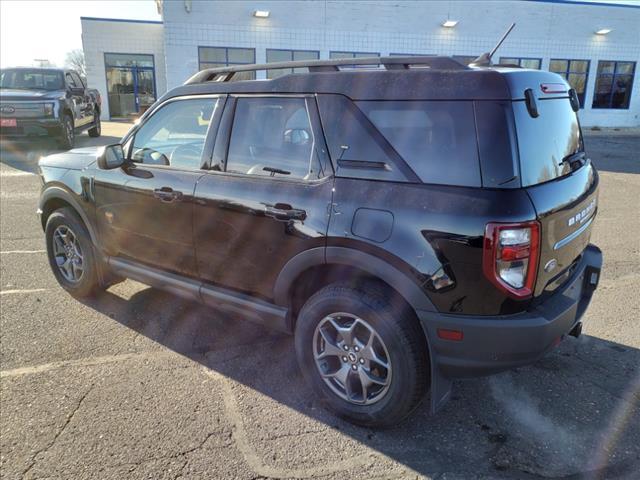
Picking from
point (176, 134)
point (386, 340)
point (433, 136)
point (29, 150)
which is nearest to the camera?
point (433, 136)

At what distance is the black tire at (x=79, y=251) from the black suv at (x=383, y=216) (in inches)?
35.5

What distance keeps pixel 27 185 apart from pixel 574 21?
23573mm

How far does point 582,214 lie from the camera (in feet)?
9.24

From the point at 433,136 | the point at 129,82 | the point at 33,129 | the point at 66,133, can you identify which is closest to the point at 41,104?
the point at 33,129

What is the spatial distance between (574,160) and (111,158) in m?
3.19

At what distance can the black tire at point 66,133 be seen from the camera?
12.8 meters

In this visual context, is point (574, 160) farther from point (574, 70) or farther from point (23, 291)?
point (574, 70)

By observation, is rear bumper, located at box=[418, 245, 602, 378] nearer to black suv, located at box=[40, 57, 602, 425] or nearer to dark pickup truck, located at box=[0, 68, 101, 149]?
black suv, located at box=[40, 57, 602, 425]

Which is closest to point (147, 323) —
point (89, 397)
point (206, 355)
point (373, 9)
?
point (206, 355)

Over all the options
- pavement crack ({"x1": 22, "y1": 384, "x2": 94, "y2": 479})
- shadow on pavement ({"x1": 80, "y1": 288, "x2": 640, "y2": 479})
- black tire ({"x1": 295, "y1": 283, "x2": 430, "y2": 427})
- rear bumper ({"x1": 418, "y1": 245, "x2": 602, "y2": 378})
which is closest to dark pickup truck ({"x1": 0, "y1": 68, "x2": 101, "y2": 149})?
shadow on pavement ({"x1": 80, "y1": 288, "x2": 640, "y2": 479})

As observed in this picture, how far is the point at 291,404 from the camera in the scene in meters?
3.04

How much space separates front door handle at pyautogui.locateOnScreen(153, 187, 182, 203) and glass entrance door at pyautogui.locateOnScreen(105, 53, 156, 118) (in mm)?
22051

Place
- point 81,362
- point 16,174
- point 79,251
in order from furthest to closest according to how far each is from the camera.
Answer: point 16,174 < point 79,251 < point 81,362

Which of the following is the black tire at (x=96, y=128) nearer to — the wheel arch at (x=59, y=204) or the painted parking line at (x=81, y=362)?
the wheel arch at (x=59, y=204)
